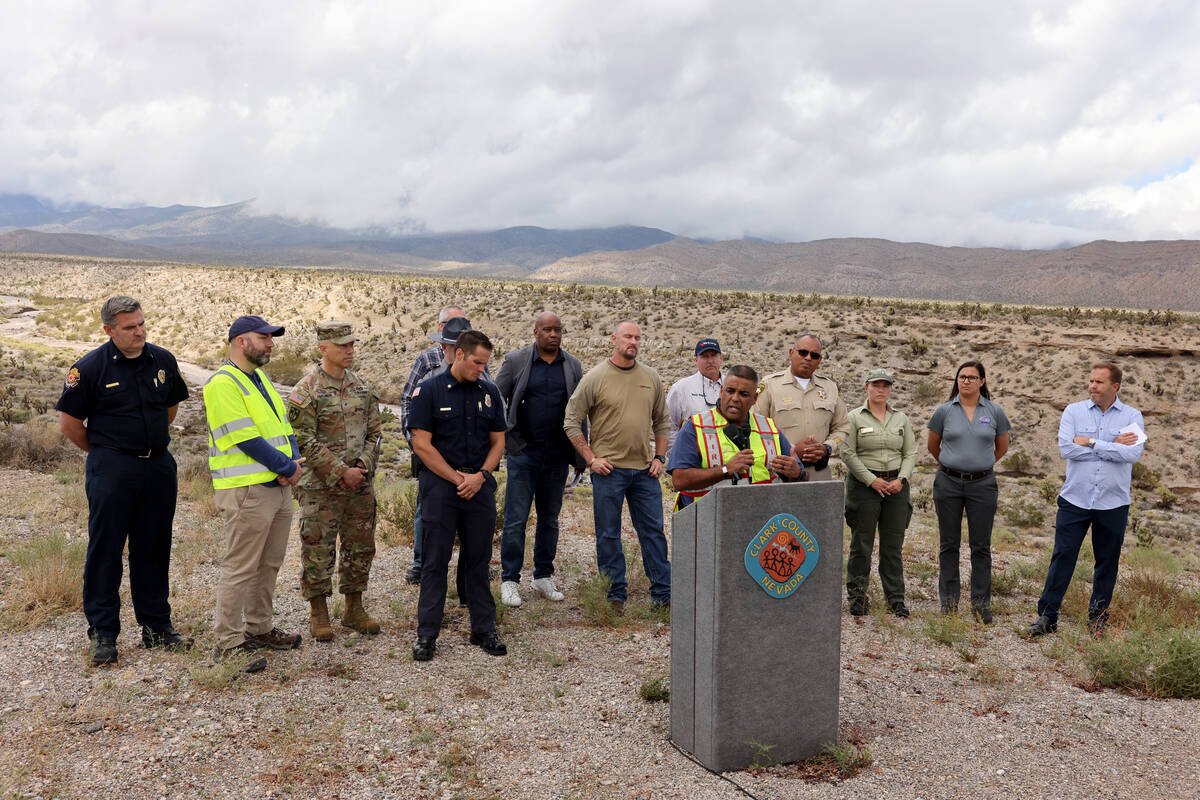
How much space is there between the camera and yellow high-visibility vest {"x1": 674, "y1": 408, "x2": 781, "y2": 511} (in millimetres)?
4094

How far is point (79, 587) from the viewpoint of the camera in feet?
20.4

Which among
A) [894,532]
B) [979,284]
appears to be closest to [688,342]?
[894,532]

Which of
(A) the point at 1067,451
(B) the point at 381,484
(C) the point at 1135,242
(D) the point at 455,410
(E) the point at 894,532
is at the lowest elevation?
(B) the point at 381,484

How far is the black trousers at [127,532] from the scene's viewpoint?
16.3 ft

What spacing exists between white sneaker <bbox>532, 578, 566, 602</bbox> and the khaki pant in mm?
2374

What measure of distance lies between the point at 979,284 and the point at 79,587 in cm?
14848

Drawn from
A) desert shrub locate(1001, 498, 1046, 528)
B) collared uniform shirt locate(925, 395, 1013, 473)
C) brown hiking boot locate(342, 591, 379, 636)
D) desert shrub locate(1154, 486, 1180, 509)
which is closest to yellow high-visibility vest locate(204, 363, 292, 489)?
brown hiking boot locate(342, 591, 379, 636)

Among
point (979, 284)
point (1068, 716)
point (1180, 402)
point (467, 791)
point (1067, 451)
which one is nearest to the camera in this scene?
point (467, 791)

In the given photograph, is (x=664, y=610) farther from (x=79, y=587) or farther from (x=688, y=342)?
(x=688, y=342)

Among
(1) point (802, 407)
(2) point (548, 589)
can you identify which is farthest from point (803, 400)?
(2) point (548, 589)

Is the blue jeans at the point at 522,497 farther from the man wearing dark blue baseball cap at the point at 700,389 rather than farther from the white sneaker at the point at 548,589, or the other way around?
the man wearing dark blue baseball cap at the point at 700,389

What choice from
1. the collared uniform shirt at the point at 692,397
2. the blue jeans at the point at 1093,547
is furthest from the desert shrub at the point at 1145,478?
the collared uniform shirt at the point at 692,397

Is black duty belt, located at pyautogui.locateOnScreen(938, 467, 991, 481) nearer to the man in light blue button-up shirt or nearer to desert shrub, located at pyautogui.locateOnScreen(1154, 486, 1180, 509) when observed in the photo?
the man in light blue button-up shirt

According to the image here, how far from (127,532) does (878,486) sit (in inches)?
220
